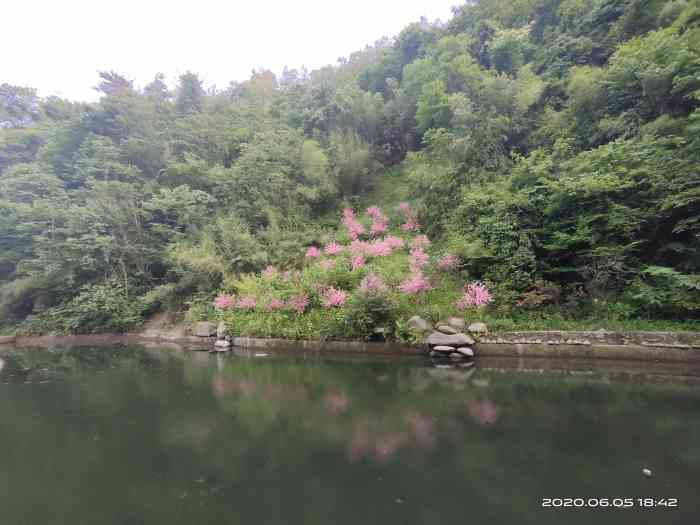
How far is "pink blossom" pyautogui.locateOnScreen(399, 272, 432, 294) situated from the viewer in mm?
7984

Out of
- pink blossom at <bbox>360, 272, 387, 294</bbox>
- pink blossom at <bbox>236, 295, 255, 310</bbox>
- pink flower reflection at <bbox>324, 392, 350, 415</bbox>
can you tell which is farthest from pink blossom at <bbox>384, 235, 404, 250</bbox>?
pink flower reflection at <bbox>324, 392, 350, 415</bbox>

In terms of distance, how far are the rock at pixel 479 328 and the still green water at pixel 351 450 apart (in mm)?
1164

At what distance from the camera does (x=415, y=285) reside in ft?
26.1

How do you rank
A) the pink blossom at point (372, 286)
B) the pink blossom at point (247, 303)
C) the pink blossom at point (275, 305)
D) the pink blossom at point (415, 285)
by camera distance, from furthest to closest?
the pink blossom at point (247, 303), the pink blossom at point (275, 305), the pink blossom at point (415, 285), the pink blossom at point (372, 286)

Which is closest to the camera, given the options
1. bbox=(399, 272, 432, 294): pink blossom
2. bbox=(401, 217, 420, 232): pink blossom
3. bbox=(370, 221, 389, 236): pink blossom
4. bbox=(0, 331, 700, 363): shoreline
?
bbox=(0, 331, 700, 363): shoreline

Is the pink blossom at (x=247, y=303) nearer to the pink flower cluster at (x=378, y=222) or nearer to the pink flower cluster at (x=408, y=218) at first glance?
the pink flower cluster at (x=378, y=222)

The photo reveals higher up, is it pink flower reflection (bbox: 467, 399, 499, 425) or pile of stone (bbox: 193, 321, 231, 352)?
pink flower reflection (bbox: 467, 399, 499, 425)

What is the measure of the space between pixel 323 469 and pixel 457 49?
747 inches

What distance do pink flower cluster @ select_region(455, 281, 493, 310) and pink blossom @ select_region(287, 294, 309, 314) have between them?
13.1ft

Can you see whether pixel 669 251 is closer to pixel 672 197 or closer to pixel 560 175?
pixel 672 197

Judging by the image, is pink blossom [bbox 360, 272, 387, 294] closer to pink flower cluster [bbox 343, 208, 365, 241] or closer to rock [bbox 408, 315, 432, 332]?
rock [bbox 408, 315, 432, 332]

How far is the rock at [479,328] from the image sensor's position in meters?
7.10

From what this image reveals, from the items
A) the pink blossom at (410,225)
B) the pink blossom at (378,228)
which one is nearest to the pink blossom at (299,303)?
the pink blossom at (378,228)

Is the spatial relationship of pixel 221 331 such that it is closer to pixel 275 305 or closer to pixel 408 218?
pixel 275 305
